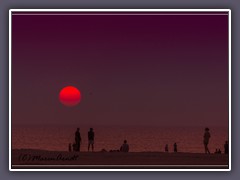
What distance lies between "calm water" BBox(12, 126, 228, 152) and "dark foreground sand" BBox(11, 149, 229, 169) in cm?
6

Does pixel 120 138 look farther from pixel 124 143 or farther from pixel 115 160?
pixel 115 160

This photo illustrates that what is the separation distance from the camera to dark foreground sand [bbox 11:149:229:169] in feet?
14.8

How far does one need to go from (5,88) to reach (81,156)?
105cm

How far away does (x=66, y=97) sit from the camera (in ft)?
14.9

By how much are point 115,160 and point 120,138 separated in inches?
9.2

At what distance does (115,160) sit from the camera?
4.52m

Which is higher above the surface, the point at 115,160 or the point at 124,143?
the point at 124,143

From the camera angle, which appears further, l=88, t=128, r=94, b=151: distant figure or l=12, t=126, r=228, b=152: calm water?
l=88, t=128, r=94, b=151: distant figure

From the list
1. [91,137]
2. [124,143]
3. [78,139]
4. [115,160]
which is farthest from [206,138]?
[78,139]

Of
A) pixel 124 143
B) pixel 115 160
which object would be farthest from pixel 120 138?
pixel 115 160

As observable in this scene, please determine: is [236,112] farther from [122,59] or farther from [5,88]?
[5,88]

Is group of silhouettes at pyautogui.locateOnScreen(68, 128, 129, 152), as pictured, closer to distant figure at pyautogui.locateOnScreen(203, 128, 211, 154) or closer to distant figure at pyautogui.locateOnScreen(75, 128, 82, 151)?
distant figure at pyautogui.locateOnScreen(75, 128, 82, 151)

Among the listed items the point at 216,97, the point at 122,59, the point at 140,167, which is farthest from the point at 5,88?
the point at 216,97

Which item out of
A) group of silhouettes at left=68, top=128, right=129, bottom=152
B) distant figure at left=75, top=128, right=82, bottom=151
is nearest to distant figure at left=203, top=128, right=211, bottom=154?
group of silhouettes at left=68, top=128, right=129, bottom=152
